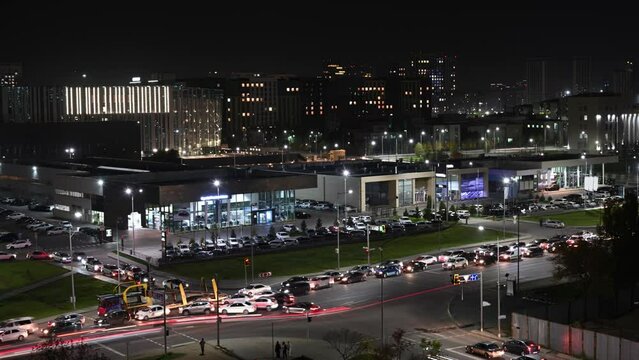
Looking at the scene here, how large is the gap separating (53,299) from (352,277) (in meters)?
13.2

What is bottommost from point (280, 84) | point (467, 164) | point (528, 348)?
point (528, 348)

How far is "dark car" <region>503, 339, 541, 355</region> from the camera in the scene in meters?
27.4

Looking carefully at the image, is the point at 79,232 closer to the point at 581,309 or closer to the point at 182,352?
the point at 182,352

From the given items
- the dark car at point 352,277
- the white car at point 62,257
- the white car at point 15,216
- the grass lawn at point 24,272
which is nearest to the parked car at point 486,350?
the dark car at point 352,277

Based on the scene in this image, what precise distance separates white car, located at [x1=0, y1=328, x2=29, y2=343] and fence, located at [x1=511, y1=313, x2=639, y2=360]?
688 inches

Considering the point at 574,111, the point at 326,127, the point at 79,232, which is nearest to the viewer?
the point at 79,232

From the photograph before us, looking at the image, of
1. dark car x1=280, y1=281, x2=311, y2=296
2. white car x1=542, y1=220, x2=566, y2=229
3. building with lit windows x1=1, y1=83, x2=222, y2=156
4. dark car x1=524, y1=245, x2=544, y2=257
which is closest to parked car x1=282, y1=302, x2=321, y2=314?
dark car x1=280, y1=281, x2=311, y2=296

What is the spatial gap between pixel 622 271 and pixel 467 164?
139 ft

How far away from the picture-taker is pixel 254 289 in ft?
118

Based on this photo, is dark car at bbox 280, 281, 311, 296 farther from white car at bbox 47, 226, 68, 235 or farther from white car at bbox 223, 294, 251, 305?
white car at bbox 47, 226, 68, 235

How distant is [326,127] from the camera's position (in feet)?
588

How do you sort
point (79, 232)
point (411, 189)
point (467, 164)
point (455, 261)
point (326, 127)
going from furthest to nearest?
point (326, 127), point (467, 164), point (411, 189), point (79, 232), point (455, 261)

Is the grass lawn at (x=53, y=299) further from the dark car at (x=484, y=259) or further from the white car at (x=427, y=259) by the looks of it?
the dark car at (x=484, y=259)

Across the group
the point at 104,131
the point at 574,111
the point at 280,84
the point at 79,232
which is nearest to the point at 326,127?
the point at 280,84
